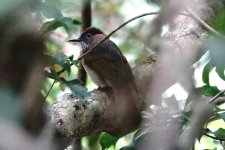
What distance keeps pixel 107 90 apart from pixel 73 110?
0.44m

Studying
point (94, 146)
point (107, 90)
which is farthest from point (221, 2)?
point (94, 146)

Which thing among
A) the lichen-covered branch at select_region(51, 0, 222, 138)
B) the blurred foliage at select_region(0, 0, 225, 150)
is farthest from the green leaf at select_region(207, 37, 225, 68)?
the lichen-covered branch at select_region(51, 0, 222, 138)

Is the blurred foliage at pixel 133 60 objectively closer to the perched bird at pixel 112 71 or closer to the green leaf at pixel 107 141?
the green leaf at pixel 107 141

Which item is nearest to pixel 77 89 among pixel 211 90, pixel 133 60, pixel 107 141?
pixel 133 60

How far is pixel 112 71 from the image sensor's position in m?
2.92

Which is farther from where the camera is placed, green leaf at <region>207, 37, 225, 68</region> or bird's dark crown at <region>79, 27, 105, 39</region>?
bird's dark crown at <region>79, 27, 105, 39</region>

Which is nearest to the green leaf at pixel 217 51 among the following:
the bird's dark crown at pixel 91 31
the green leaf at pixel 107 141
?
the green leaf at pixel 107 141

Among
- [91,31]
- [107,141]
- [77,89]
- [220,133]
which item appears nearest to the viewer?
[77,89]

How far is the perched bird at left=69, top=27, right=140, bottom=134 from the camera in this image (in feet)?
7.43

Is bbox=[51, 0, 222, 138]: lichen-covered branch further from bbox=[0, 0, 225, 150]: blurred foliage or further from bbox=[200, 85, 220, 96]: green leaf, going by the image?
bbox=[200, 85, 220, 96]: green leaf

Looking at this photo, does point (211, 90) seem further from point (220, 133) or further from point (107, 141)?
point (107, 141)

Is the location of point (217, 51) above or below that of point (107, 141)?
above

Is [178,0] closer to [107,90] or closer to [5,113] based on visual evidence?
[5,113]

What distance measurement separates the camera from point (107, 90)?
2.43m
